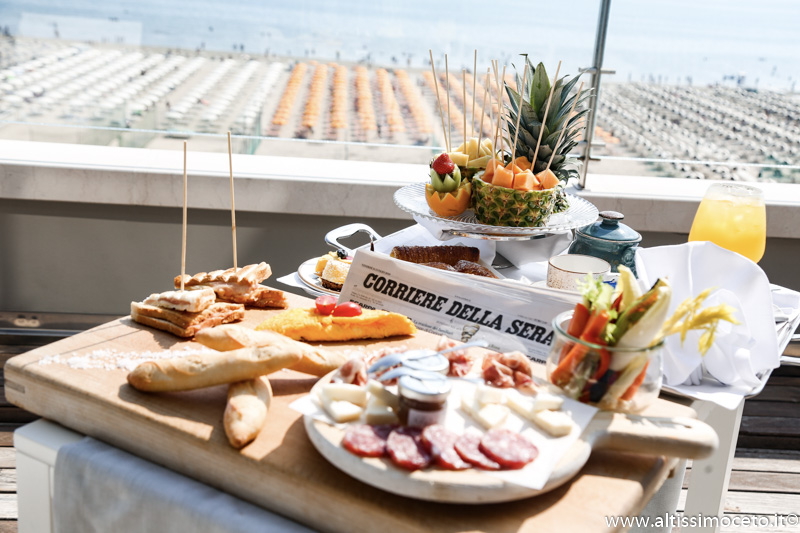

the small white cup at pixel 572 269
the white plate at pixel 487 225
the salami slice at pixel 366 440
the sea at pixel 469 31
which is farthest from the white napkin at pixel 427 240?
the sea at pixel 469 31

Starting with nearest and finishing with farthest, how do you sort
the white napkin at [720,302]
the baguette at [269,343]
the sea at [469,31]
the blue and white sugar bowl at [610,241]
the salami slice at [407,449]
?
the salami slice at [407,449], the baguette at [269,343], the white napkin at [720,302], the blue and white sugar bowl at [610,241], the sea at [469,31]

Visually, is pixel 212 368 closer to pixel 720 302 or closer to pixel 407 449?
pixel 407 449

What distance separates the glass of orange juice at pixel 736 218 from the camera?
58.1 inches

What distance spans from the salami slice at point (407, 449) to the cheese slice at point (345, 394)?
0.08 metres

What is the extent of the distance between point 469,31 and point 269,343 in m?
2.09

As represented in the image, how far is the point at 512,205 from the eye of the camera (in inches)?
56.8

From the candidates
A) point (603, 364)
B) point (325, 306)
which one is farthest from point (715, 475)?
point (325, 306)

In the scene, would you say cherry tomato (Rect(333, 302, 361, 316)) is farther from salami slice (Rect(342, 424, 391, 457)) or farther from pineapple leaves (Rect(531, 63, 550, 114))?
pineapple leaves (Rect(531, 63, 550, 114))

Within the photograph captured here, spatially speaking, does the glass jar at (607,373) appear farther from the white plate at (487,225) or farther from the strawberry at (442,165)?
the strawberry at (442,165)

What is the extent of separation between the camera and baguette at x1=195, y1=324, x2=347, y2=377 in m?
1.08

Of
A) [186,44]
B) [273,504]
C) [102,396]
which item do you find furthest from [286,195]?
[273,504]

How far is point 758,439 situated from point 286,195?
1.99m

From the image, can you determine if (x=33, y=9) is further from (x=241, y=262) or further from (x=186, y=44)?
(x=241, y=262)

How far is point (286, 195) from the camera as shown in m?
2.67
